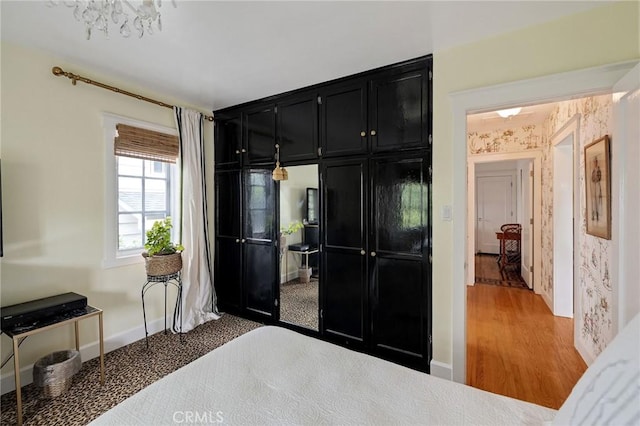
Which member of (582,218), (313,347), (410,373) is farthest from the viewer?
(582,218)

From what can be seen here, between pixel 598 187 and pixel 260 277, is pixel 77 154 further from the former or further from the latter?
pixel 598 187

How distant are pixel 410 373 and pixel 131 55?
9.46 ft

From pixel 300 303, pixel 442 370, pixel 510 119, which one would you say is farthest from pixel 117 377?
pixel 510 119

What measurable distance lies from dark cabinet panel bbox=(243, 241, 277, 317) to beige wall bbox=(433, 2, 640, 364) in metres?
1.72

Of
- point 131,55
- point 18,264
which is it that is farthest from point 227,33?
point 18,264

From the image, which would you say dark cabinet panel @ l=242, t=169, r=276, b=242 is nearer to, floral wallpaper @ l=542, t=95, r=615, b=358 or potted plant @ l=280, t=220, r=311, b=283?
potted plant @ l=280, t=220, r=311, b=283

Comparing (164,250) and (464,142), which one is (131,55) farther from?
(464,142)

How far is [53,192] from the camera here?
7.75 feet

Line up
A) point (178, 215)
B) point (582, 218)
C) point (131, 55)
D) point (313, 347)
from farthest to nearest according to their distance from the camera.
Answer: point (178, 215), point (582, 218), point (131, 55), point (313, 347)

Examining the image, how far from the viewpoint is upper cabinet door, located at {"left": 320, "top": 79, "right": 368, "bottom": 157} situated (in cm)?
262

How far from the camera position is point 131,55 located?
2316mm

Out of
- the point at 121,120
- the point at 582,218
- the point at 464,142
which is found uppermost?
the point at 121,120

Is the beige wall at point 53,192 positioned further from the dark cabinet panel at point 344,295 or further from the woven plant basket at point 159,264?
the dark cabinet panel at point 344,295

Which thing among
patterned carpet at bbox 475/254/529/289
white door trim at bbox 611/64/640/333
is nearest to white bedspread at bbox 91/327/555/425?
white door trim at bbox 611/64/640/333
